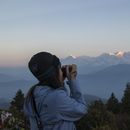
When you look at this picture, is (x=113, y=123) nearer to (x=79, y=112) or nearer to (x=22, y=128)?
(x=22, y=128)

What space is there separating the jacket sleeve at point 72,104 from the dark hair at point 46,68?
105mm

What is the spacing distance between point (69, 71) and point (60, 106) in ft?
1.00

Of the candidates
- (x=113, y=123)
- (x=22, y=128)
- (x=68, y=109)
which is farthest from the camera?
(x=113, y=123)

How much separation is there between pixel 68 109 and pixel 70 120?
3.9 inches

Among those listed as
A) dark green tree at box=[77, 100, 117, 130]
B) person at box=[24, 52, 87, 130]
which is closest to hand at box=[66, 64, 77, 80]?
person at box=[24, 52, 87, 130]

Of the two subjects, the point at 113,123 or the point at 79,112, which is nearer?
the point at 79,112

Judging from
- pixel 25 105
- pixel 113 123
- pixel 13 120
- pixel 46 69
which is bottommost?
pixel 113 123

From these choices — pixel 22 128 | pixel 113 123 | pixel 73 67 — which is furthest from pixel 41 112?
pixel 113 123

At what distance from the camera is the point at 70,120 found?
4656mm

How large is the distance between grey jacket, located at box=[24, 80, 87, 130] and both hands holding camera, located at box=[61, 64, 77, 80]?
5 centimetres

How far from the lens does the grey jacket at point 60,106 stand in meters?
4.62

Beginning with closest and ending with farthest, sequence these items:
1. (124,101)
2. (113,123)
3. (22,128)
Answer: (22,128), (113,123), (124,101)

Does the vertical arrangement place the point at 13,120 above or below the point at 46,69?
below

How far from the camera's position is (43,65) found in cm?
467
